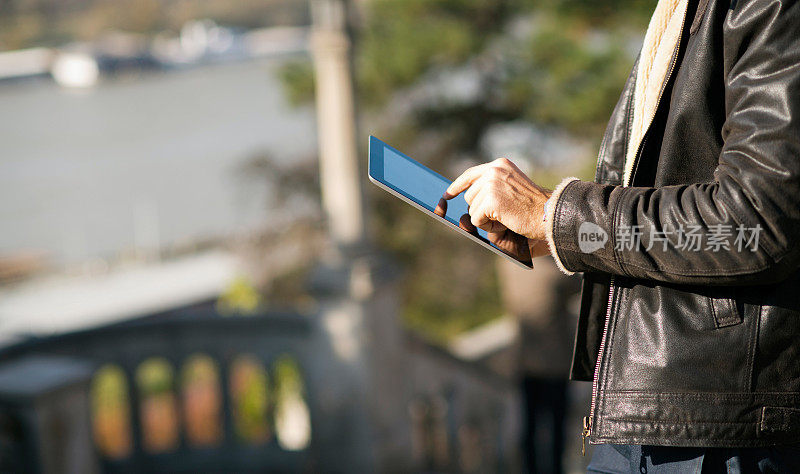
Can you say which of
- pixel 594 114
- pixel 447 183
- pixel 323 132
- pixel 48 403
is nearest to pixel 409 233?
pixel 594 114

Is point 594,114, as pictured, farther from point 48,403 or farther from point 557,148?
point 48,403

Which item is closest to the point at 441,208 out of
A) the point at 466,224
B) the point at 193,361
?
the point at 466,224

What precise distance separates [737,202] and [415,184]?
421mm

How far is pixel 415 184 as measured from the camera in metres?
1.14

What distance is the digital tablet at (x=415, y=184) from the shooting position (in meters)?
1.10

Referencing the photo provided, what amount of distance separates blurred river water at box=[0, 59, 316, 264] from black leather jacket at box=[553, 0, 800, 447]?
8865mm

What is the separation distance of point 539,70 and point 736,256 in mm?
8544

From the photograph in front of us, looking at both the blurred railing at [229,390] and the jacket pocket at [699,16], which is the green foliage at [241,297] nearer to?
the blurred railing at [229,390]

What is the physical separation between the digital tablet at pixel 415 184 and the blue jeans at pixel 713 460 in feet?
1.00

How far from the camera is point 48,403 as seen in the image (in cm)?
271

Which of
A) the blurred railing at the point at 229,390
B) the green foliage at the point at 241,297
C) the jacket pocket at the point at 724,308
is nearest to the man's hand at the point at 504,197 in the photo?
the jacket pocket at the point at 724,308

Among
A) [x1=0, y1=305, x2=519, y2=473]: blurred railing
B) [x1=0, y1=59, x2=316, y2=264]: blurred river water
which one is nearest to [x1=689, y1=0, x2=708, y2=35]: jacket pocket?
[x1=0, y1=305, x2=519, y2=473]: blurred railing

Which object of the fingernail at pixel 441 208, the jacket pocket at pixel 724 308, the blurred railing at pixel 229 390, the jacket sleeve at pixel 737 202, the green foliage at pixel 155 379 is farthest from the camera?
the green foliage at pixel 155 379

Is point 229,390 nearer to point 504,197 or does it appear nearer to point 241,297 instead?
point 504,197
